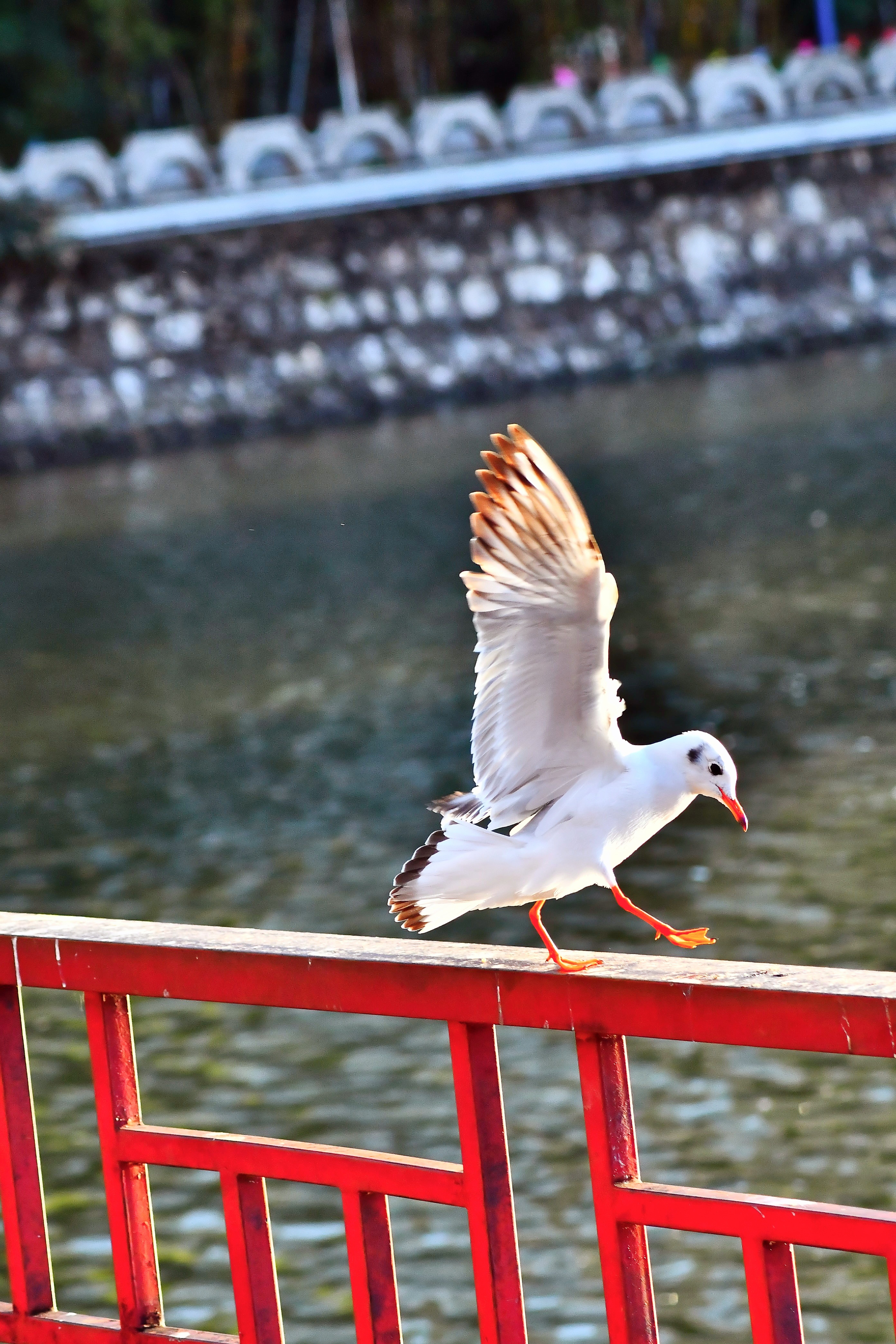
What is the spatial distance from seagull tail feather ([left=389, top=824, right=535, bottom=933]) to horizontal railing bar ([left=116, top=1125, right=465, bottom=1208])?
0.30m

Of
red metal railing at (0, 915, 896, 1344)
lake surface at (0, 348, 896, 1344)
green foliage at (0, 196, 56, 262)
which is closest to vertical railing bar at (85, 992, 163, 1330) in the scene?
red metal railing at (0, 915, 896, 1344)

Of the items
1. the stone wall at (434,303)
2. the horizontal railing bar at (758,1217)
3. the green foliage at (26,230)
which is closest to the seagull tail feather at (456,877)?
the horizontal railing bar at (758,1217)

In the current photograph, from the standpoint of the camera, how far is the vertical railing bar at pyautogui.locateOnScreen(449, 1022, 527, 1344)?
174 centimetres

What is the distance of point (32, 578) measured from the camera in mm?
12398

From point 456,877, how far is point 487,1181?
15.3 inches

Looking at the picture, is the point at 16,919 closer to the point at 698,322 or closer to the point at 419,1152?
the point at 419,1152

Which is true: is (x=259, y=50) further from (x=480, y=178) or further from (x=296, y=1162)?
(x=296, y=1162)

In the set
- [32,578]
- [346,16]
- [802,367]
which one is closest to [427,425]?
[802,367]

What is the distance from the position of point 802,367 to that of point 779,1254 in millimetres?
18390

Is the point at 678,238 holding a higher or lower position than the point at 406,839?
higher

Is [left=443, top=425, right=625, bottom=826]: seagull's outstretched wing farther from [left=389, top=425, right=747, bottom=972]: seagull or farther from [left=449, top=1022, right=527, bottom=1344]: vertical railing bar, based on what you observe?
[left=449, top=1022, right=527, bottom=1344]: vertical railing bar

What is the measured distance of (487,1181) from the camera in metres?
1.74

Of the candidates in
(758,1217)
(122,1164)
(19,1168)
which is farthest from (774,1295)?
(19,1168)

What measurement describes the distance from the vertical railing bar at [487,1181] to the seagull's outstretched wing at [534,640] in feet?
1.30
